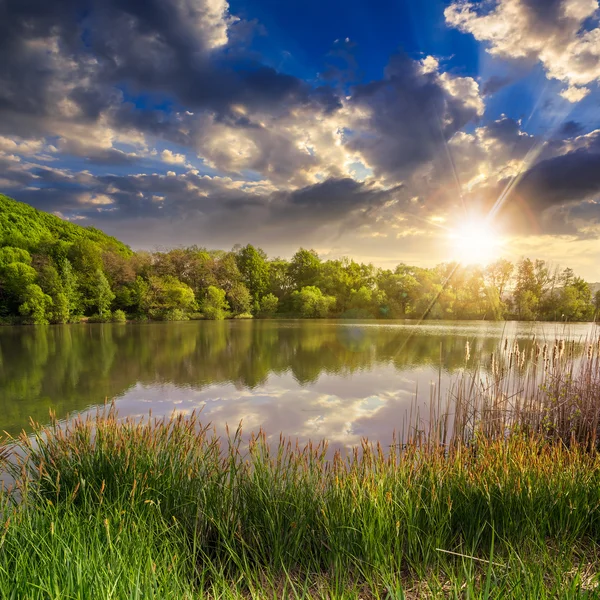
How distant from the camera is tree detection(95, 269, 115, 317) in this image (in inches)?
1593

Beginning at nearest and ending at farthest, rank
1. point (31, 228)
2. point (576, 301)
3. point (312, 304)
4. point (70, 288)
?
point (70, 288), point (576, 301), point (31, 228), point (312, 304)

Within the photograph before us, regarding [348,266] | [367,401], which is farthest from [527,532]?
[348,266]

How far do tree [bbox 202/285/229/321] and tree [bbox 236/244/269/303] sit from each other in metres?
7.66

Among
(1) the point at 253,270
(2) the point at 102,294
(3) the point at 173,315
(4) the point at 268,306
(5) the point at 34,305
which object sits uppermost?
(1) the point at 253,270

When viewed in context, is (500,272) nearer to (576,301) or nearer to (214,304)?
(576,301)

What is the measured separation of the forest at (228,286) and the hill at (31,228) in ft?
0.53

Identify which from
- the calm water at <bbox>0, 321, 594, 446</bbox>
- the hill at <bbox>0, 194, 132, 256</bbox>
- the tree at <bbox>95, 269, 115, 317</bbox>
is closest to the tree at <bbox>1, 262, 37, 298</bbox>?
the tree at <bbox>95, 269, 115, 317</bbox>

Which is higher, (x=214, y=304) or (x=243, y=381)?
(x=214, y=304)

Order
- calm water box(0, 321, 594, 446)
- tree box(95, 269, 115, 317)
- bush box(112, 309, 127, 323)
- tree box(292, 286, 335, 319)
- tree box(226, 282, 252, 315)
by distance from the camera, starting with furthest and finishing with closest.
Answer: tree box(292, 286, 335, 319) → tree box(226, 282, 252, 315) → bush box(112, 309, 127, 323) → tree box(95, 269, 115, 317) → calm water box(0, 321, 594, 446)

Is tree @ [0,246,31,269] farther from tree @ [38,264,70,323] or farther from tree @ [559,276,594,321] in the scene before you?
tree @ [559,276,594,321]

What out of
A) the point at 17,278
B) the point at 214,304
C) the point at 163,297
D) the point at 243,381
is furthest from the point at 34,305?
the point at 243,381

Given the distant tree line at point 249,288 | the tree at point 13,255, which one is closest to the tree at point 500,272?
the distant tree line at point 249,288

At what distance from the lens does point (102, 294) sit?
40.6 m

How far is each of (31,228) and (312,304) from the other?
4051cm
